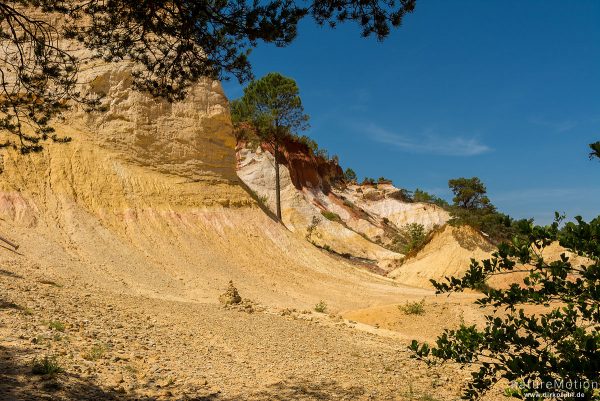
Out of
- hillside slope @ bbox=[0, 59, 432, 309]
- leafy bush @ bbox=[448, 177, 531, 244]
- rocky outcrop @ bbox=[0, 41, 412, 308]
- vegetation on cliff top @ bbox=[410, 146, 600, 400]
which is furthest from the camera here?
leafy bush @ bbox=[448, 177, 531, 244]

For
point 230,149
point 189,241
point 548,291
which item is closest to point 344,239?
point 230,149

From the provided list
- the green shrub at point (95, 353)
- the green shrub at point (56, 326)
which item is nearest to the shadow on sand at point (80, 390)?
the green shrub at point (95, 353)

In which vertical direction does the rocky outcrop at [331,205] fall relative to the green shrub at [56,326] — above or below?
above

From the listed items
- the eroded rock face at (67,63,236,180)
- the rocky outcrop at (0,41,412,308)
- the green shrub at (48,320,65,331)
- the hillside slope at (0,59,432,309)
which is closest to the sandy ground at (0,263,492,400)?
the green shrub at (48,320,65,331)

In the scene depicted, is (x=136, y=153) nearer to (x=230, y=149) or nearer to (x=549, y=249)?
(x=230, y=149)

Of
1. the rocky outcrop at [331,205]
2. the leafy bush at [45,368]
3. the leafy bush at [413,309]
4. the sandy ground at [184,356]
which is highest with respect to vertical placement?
the rocky outcrop at [331,205]

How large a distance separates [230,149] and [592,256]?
28.1 meters

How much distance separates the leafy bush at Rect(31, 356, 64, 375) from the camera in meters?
5.91

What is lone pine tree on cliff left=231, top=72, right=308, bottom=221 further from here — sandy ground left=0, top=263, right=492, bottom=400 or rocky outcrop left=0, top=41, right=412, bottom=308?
sandy ground left=0, top=263, right=492, bottom=400

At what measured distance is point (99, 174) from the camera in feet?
78.9

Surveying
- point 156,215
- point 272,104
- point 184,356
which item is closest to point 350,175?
point 272,104

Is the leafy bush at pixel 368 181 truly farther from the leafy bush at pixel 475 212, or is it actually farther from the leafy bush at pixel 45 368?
the leafy bush at pixel 45 368

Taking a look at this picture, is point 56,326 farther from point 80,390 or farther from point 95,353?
point 80,390

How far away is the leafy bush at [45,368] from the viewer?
5907 millimetres
